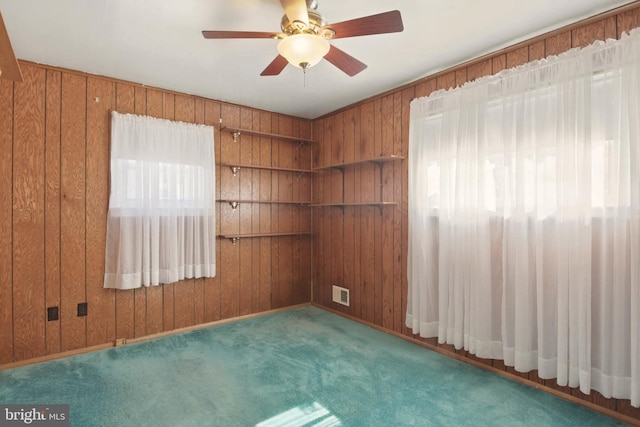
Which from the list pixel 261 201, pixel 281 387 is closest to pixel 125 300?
pixel 261 201

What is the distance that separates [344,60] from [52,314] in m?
3.13

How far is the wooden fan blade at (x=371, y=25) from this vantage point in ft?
5.59

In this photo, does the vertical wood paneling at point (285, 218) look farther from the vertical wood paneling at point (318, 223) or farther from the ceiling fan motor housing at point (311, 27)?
the ceiling fan motor housing at point (311, 27)

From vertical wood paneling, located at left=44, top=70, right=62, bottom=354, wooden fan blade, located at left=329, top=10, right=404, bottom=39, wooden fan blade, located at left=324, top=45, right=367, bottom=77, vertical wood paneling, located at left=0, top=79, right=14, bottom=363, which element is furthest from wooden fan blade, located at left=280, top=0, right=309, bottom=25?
vertical wood paneling, located at left=0, top=79, right=14, bottom=363

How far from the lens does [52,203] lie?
9.75 ft

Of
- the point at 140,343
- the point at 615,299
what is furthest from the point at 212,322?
the point at 615,299

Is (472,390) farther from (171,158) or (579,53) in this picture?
(171,158)

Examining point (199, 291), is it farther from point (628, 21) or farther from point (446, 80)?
point (628, 21)

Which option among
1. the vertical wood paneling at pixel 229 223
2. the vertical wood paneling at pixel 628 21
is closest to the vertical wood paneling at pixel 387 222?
the vertical wood paneling at pixel 229 223

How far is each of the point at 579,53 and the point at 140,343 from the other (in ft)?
13.6

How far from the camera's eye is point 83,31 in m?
2.41

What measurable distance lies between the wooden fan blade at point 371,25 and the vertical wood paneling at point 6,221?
2.74m

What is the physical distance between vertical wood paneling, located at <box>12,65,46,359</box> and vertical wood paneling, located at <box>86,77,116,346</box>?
0.33 metres

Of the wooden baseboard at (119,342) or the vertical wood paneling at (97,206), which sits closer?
the wooden baseboard at (119,342)
